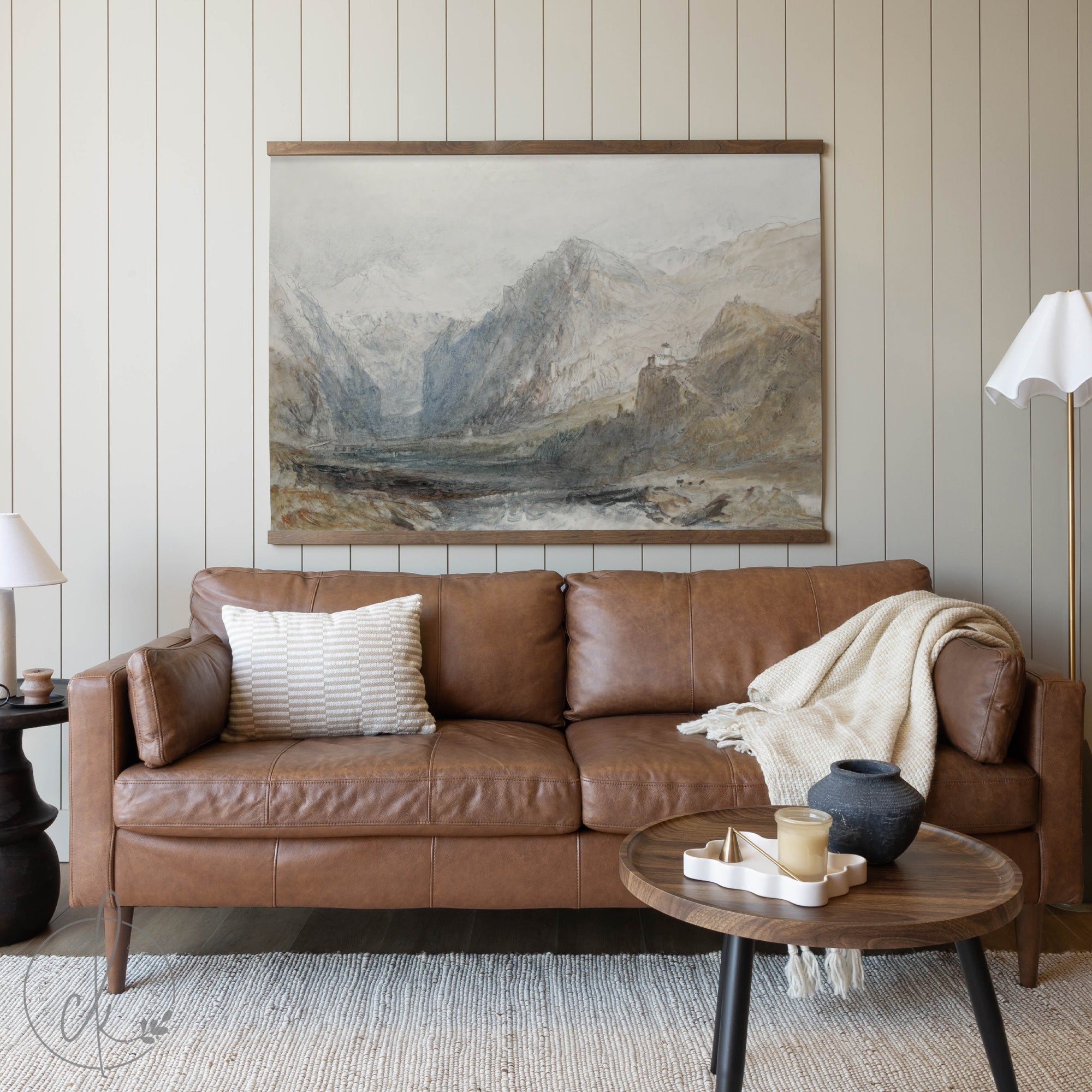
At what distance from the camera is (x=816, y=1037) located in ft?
5.67

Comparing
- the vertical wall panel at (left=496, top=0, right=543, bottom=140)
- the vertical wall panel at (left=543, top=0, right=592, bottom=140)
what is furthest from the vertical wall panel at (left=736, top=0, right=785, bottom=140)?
the vertical wall panel at (left=496, top=0, right=543, bottom=140)

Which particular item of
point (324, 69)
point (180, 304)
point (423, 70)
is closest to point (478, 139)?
point (423, 70)

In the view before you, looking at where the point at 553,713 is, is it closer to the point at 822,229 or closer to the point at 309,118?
the point at 822,229

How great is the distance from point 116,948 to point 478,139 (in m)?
2.41

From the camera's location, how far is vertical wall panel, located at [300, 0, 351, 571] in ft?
9.05

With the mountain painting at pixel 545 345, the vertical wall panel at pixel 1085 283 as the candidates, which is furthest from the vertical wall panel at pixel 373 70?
the vertical wall panel at pixel 1085 283

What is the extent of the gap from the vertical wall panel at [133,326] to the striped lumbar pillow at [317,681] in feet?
2.49

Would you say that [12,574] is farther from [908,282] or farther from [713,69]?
[908,282]

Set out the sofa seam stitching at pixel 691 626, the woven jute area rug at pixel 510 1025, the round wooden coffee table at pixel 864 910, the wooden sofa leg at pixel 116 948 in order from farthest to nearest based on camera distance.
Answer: the sofa seam stitching at pixel 691 626
the wooden sofa leg at pixel 116 948
the woven jute area rug at pixel 510 1025
the round wooden coffee table at pixel 864 910

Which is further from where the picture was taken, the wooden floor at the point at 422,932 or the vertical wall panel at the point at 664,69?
the vertical wall panel at the point at 664,69

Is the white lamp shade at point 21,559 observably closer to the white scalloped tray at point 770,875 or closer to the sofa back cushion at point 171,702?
the sofa back cushion at point 171,702

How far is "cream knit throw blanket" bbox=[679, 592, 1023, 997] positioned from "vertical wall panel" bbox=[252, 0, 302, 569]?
149 centimetres

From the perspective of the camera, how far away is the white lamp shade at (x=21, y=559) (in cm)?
224

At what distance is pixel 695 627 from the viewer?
2461 millimetres
